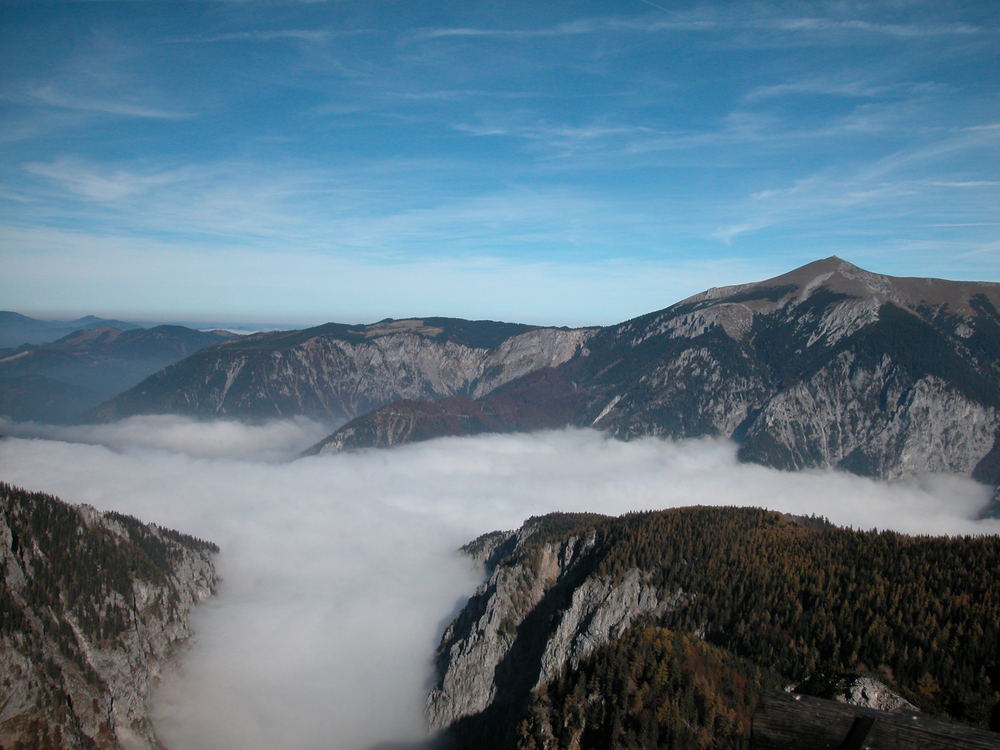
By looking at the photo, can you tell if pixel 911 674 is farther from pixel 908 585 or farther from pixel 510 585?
pixel 510 585

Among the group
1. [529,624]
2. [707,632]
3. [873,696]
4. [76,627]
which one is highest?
[873,696]

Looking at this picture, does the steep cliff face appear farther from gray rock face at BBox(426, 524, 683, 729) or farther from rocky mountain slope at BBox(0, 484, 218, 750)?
rocky mountain slope at BBox(0, 484, 218, 750)

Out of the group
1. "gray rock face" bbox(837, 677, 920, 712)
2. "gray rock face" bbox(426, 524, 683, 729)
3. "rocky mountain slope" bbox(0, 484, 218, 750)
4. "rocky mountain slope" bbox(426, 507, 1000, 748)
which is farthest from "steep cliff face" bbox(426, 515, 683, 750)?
"rocky mountain slope" bbox(0, 484, 218, 750)

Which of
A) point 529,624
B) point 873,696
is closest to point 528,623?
point 529,624

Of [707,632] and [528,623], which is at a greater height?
[707,632]

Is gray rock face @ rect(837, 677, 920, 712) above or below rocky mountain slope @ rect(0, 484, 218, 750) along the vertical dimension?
above

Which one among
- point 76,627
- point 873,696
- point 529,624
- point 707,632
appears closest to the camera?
point 873,696

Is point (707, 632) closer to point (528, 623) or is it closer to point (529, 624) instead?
point (529, 624)

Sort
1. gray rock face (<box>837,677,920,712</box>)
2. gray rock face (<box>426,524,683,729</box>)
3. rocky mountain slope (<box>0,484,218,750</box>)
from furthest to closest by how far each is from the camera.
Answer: gray rock face (<box>426,524,683,729</box>), rocky mountain slope (<box>0,484,218,750</box>), gray rock face (<box>837,677,920,712</box>)

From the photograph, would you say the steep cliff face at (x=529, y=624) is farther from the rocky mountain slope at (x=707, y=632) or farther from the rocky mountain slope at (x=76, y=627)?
the rocky mountain slope at (x=76, y=627)
